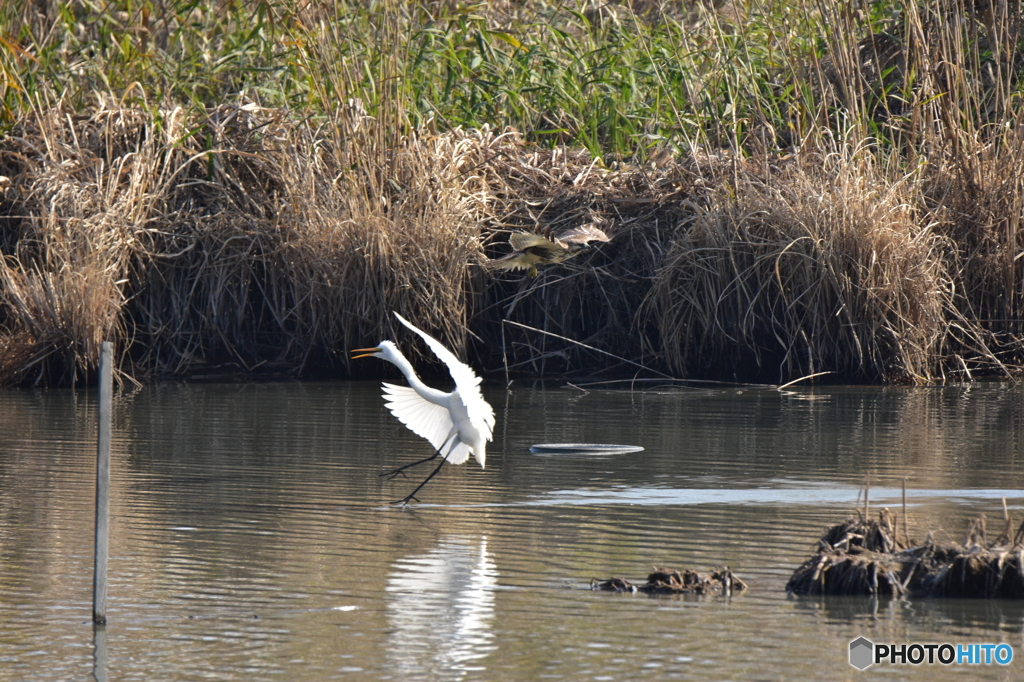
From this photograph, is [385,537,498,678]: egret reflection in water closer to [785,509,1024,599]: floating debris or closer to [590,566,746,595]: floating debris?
[590,566,746,595]: floating debris

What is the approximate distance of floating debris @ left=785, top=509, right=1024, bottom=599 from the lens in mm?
3572

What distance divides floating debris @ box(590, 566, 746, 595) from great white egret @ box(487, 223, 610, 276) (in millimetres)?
4891

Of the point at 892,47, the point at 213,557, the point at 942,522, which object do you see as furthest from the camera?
the point at 892,47

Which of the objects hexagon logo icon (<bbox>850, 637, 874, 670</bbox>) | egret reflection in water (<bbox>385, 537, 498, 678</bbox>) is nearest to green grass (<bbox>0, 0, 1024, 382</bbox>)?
egret reflection in water (<bbox>385, 537, 498, 678</bbox>)

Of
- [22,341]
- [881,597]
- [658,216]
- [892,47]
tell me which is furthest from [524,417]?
[892,47]

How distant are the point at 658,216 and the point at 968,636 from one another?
659 cm

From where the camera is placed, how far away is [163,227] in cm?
959

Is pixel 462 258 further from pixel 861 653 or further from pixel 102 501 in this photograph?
pixel 861 653

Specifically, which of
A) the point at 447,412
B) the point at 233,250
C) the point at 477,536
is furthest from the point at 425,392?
the point at 233,250

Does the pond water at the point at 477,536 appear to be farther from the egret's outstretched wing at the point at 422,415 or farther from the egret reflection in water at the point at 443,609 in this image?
the egret's outstretched wing at the point at 422,415

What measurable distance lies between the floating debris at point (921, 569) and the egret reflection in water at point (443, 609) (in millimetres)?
831

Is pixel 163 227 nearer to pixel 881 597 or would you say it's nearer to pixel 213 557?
pixel 213 557

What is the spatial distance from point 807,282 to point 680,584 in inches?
206

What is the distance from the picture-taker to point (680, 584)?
370 centimetres
